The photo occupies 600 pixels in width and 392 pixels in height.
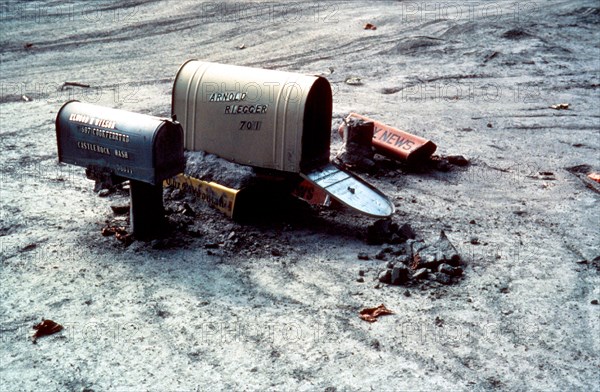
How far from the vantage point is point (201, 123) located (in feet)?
28.4

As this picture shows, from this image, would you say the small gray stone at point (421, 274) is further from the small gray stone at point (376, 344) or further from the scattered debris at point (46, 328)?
the scattered debris at point (46, 328)

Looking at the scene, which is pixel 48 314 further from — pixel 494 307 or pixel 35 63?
pixel 35 63

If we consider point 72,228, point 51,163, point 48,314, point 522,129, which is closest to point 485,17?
point 522,129

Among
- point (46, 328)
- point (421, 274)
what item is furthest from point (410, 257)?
point (46, 328)

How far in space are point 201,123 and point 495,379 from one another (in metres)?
4.77

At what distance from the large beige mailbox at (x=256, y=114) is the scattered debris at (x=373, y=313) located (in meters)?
2.24

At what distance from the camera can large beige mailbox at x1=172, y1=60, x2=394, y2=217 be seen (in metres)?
8.06

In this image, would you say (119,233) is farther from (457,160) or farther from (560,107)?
(560,107)

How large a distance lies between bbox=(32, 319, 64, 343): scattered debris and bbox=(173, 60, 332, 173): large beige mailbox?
316 centimetres

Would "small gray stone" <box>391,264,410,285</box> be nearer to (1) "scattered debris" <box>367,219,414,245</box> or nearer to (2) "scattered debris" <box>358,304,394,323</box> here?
(2) "scattered debris" <box>358,304,394,323</box>

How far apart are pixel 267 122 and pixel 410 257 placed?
2.30 m

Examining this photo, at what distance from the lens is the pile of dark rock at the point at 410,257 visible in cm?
702

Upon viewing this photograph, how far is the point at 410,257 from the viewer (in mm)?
7430

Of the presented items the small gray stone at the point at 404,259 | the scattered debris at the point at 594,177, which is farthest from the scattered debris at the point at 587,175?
the small gray stone at the point at 404,259
